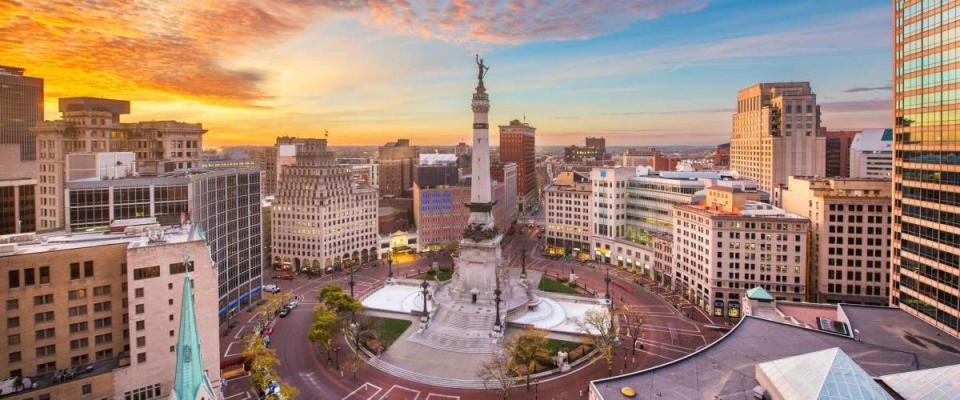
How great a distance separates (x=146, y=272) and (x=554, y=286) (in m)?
84.0

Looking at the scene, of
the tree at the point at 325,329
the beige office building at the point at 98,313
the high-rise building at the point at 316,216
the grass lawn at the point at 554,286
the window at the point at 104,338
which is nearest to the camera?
the beige office building at the point at 98,313

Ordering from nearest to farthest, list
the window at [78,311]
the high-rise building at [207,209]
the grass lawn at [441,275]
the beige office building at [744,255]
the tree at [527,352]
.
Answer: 1. the window at [78,311]
2. the tree at [527,352]
3. the high-rise building at [207,209]
4. the beige office building at [744,255]
5. the grass lawn at [441,275]

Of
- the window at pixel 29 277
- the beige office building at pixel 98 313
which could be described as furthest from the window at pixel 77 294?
the window at pixel 29 277

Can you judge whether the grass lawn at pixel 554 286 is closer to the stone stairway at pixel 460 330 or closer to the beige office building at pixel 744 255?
the stone stairway at pixel 460 330

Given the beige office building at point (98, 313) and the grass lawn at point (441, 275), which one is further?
the grass lawn at point (441, 275)

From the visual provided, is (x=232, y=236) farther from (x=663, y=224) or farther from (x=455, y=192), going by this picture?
(x=663, y=224)

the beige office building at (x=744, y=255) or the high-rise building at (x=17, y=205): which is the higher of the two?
the high-rise building at (x=17, y=205)

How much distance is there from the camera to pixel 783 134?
168 meters

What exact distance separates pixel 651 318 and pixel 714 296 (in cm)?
1373

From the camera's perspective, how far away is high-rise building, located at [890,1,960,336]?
198 ft

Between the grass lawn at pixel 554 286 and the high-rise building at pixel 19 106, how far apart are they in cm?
14782

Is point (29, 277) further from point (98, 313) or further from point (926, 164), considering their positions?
point (926, 164)

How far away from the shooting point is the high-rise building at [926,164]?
198 ft

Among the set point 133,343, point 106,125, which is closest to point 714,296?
point 133,343
